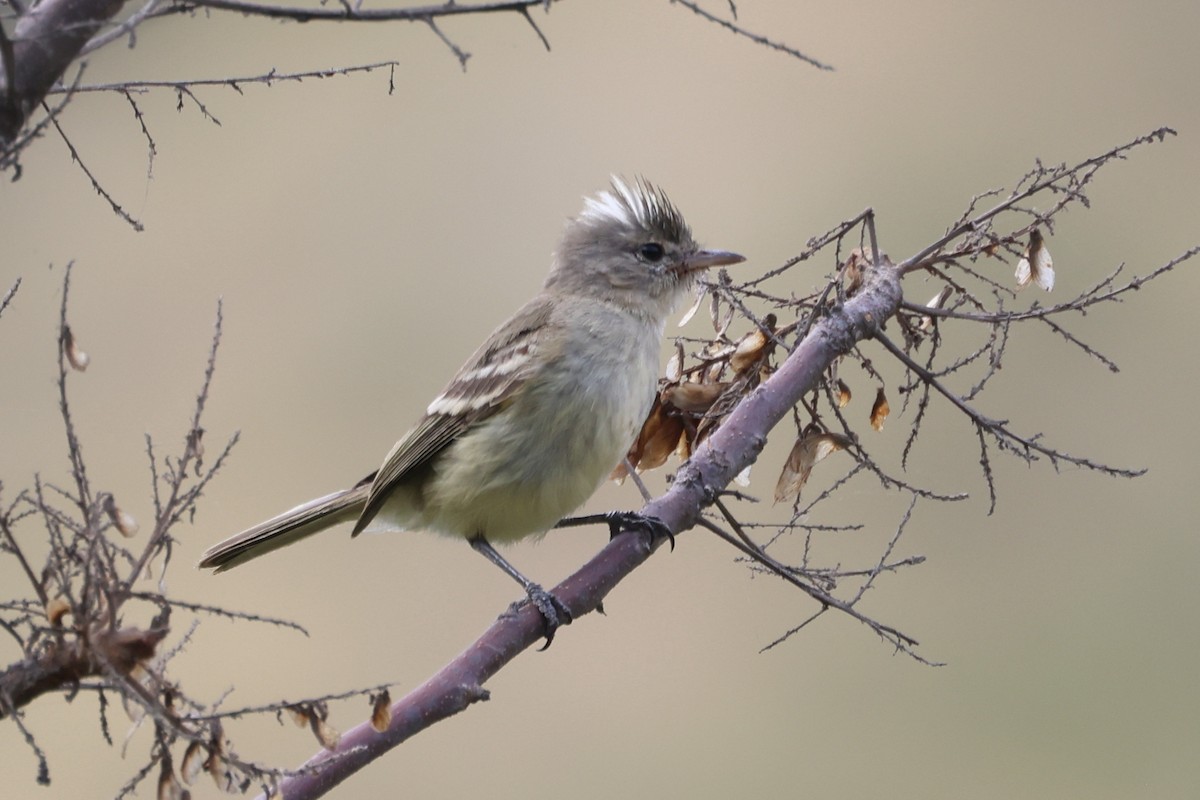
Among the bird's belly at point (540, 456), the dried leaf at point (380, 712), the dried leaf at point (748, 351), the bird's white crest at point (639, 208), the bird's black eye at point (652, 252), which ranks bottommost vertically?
the dried leaf at point (380, 712)

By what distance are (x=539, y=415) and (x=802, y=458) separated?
2.28 feet

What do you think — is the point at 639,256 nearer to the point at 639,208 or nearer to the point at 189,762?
the point at 639,208

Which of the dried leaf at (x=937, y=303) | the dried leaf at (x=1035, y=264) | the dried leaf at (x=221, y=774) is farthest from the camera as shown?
the dried leaf at (x=937, y=303)

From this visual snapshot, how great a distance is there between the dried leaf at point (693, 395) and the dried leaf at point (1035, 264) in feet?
1.87

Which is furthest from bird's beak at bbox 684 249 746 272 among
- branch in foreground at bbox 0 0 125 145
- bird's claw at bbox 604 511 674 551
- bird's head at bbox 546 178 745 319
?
branch in foreground at bbox 0 0 125 145

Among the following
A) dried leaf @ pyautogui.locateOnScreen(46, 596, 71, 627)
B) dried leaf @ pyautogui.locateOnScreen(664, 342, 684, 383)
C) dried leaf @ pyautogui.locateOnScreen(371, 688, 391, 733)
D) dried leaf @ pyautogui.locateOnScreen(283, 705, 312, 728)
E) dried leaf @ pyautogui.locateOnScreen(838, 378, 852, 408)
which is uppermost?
dried leaf @ pyautogui.locateOnScreen(664, 342, 684, 383)

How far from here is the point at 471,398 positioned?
2.78 metres

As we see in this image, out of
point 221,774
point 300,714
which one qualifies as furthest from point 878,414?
point 221,774

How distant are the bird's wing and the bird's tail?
0.23ft

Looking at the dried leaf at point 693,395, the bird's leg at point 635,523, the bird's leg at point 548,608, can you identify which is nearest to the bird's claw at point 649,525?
the bird's leg at point 635,523

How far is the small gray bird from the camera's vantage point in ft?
8.49

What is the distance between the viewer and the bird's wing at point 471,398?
2.71m

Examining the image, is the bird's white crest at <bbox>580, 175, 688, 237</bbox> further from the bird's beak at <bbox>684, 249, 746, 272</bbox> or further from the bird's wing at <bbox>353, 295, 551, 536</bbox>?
the bird's wing at <bbox>353, 295, 551, 536</bbox>

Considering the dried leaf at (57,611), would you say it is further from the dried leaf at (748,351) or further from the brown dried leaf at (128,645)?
the dried leaf at (748,351)
